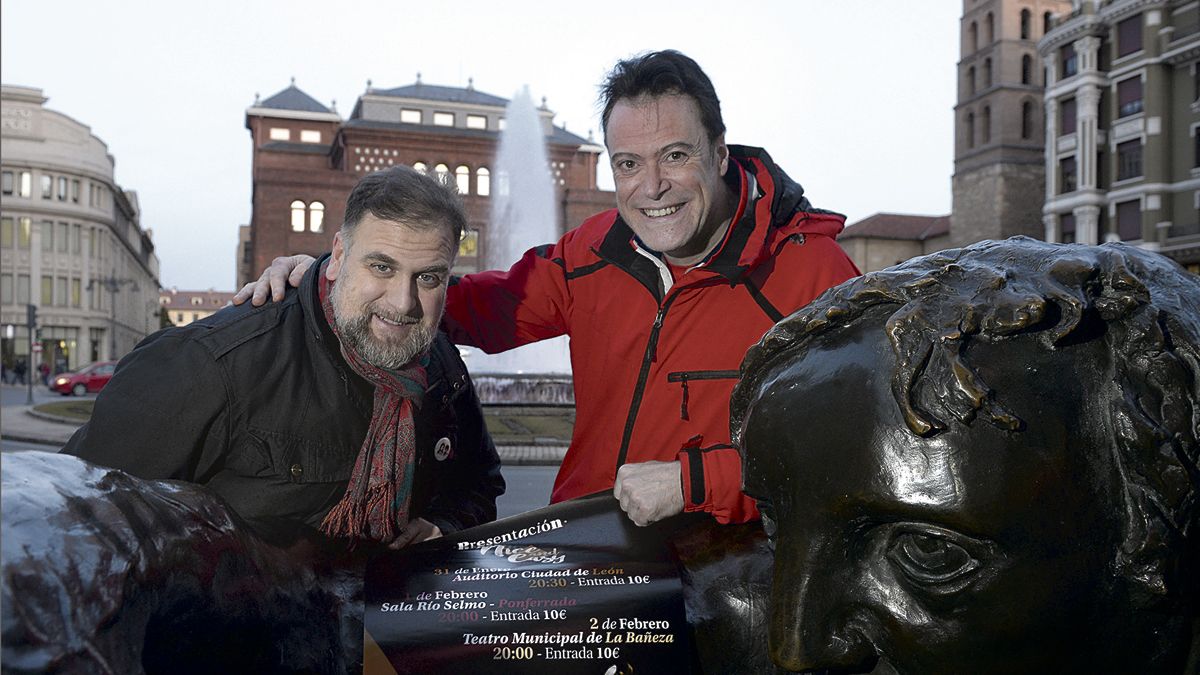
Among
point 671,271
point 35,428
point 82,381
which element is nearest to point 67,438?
point 35,428

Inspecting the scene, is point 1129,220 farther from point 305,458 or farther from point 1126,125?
point 305,458

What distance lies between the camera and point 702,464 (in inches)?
57.7

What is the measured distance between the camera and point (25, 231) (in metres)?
47.5

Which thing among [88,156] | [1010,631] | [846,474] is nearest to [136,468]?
[846,474]

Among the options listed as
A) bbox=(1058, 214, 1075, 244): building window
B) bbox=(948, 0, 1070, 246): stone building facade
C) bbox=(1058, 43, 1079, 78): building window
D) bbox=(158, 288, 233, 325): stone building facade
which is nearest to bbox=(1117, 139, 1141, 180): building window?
bbox=(1058, 214, 1075, 244): building window

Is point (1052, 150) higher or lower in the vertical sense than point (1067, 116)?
lower

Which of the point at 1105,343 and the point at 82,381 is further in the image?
the point at 82,381

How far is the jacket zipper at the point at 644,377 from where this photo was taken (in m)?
2.13

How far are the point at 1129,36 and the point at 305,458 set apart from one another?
42.6 m

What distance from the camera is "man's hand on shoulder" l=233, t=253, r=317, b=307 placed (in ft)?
6.20

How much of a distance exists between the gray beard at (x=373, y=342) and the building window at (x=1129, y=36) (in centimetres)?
4149

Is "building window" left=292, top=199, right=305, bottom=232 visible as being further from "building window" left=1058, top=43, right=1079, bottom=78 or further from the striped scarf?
the striped scarf

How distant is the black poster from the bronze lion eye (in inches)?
13.4

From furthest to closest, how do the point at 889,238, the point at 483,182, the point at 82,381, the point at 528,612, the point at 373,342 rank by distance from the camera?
the point at 889,238 → the point at 483,182 → the point at 82,381 → the point at 373,342 → the point at 528,612
